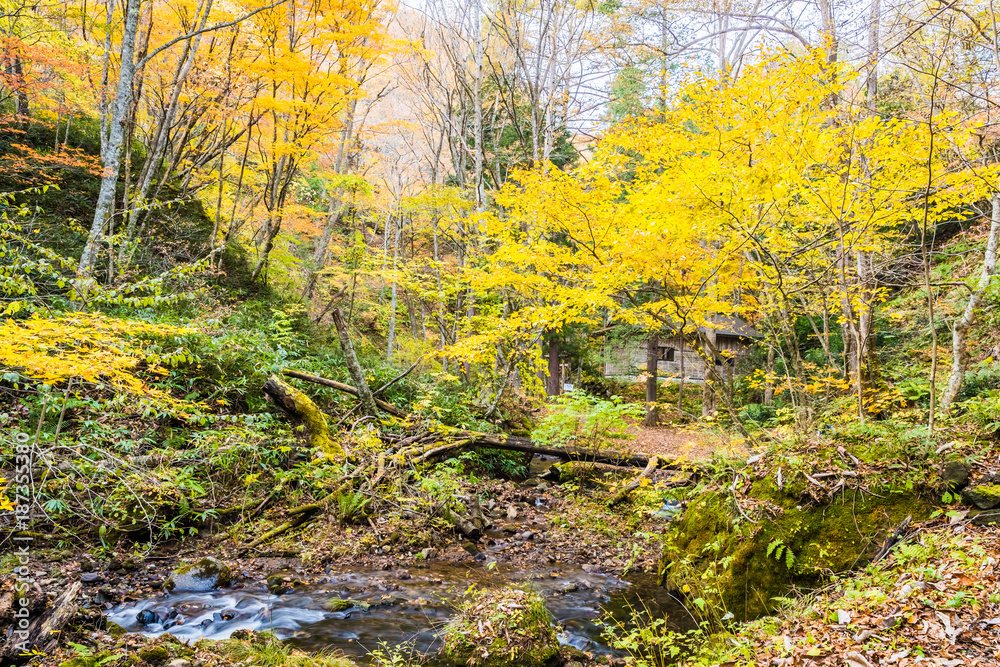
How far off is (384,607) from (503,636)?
161 centimetres

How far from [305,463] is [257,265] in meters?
7.55

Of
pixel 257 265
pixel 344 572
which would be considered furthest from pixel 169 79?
pixel 344 572

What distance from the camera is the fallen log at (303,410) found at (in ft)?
24.4

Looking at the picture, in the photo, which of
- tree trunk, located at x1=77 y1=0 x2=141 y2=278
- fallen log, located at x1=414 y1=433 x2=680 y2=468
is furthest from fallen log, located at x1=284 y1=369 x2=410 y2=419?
tree trunk, located at x1=77 y1=0 x2=141 y2=278

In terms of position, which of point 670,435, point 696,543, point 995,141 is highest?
point 995,141

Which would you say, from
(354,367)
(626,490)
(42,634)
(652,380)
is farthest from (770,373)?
(42,634)

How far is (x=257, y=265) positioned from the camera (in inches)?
503

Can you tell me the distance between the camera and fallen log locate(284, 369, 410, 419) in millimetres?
8750

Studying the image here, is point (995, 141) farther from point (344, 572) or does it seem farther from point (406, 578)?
point (344, 572)

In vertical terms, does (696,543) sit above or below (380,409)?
below

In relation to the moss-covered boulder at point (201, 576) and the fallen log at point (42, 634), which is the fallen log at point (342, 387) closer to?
the moss-covered boulder at point (201, 576)

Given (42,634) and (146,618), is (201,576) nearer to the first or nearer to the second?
(146,618)

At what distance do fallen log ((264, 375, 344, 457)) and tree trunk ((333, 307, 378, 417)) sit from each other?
4.36 ft

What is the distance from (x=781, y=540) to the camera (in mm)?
4562
